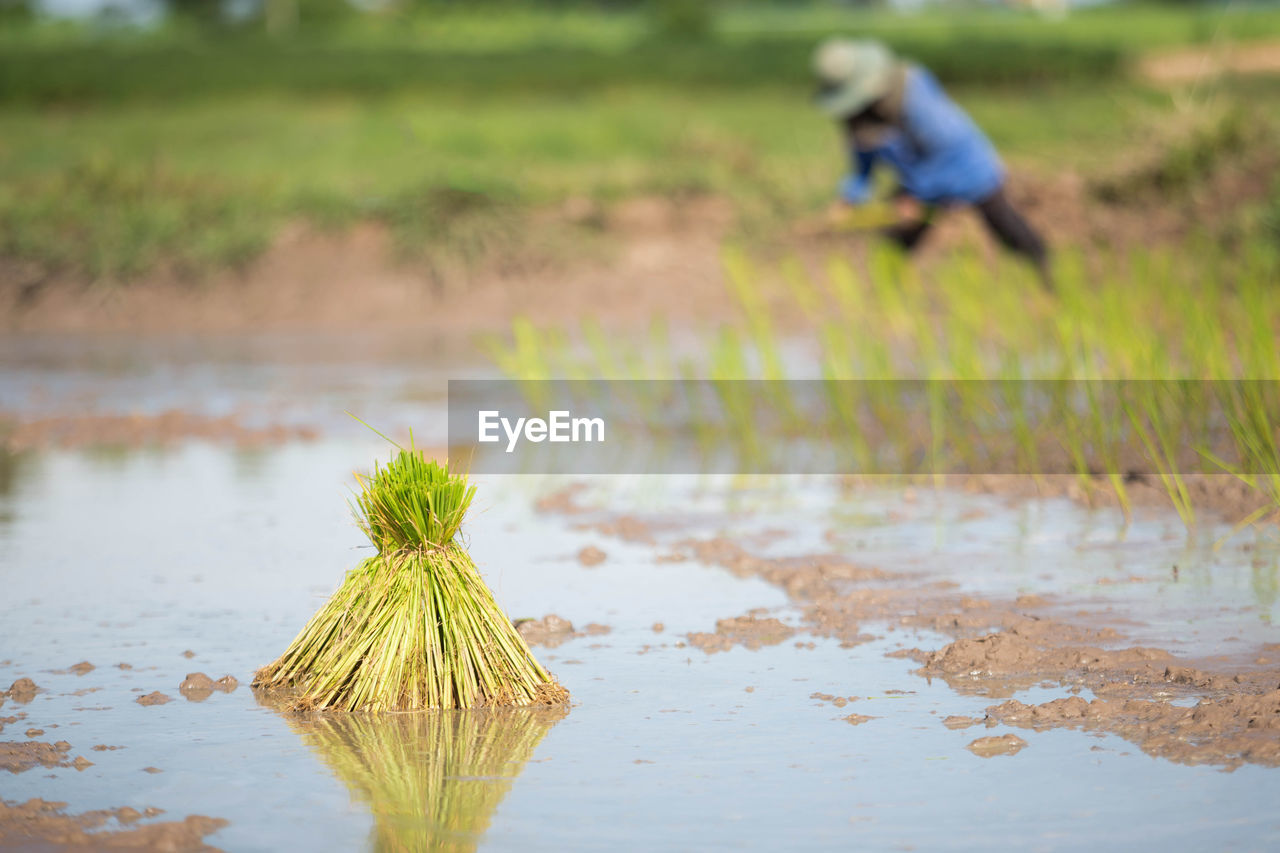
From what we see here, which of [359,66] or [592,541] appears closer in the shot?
[592,541]

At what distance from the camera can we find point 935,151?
8797 millimetres

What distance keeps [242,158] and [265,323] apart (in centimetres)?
436

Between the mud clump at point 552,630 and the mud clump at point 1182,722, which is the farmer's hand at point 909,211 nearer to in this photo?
the mud clump at point 552,630

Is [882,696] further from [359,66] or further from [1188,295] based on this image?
[359,66]

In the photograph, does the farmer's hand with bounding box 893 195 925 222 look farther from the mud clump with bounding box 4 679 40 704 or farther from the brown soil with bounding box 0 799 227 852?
the brown soil with bounding box 0 799 227 852

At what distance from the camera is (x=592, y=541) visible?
506cm

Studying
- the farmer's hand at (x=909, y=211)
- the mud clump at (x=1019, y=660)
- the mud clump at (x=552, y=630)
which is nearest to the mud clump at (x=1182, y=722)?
the mud clump at (x=1019, y=660)

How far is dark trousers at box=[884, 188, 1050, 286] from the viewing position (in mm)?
8728

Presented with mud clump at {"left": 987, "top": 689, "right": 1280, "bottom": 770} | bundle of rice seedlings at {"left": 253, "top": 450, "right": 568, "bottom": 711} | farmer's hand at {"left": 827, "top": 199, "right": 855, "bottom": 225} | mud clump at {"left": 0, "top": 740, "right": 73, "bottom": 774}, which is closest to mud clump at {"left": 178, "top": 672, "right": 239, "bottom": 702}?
bundle of rice seedlings at {"left": 253, "top": 450, "right": 568, "bottom": 711}

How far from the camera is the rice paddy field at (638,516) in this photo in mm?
2861

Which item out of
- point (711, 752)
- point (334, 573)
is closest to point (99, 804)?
point (711, 752)

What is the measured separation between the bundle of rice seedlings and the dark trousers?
5.79 metres

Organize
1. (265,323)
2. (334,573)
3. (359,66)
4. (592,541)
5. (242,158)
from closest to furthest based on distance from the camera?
1. (334,573)
2. (592,541)
3. (265,323)
4. (242,158)
5. (359,66)

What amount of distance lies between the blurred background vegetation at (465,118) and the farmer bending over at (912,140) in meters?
2.25
